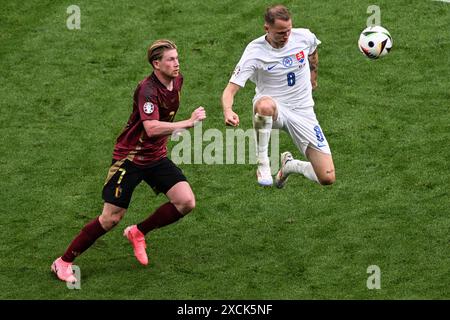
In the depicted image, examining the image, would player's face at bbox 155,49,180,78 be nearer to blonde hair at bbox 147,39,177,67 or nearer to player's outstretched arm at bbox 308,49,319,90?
blonde hair at bbox 147,39,177,67

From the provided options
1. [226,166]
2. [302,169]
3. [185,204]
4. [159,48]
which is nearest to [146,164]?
[185,204]

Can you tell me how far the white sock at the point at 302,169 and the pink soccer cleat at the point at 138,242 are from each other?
6.38ft

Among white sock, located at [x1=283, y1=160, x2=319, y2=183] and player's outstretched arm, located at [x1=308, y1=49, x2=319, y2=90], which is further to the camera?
white sock, located at [x1=283, y1=160, x2=319, y2=183]

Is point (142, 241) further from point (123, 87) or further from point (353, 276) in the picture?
point (123, 87)

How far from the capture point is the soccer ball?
516 inches

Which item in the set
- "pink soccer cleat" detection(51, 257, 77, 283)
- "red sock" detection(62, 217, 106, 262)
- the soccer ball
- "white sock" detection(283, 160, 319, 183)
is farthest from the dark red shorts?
the soccer ball

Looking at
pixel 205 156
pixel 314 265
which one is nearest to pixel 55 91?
pixel 205 156

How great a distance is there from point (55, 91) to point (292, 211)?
14.8 ft

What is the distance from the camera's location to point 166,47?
11555 mm

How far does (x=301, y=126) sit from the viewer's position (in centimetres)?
1258

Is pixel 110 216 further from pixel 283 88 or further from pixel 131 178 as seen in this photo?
pixel 283 88

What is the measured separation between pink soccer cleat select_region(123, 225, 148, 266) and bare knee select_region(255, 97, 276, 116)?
6.11 feet

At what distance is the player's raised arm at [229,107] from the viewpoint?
11.4 meters

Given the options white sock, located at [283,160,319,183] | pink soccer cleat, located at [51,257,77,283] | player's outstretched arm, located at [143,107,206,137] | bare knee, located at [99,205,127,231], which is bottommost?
pink soccer cleat, located at [51,257,77,283]
